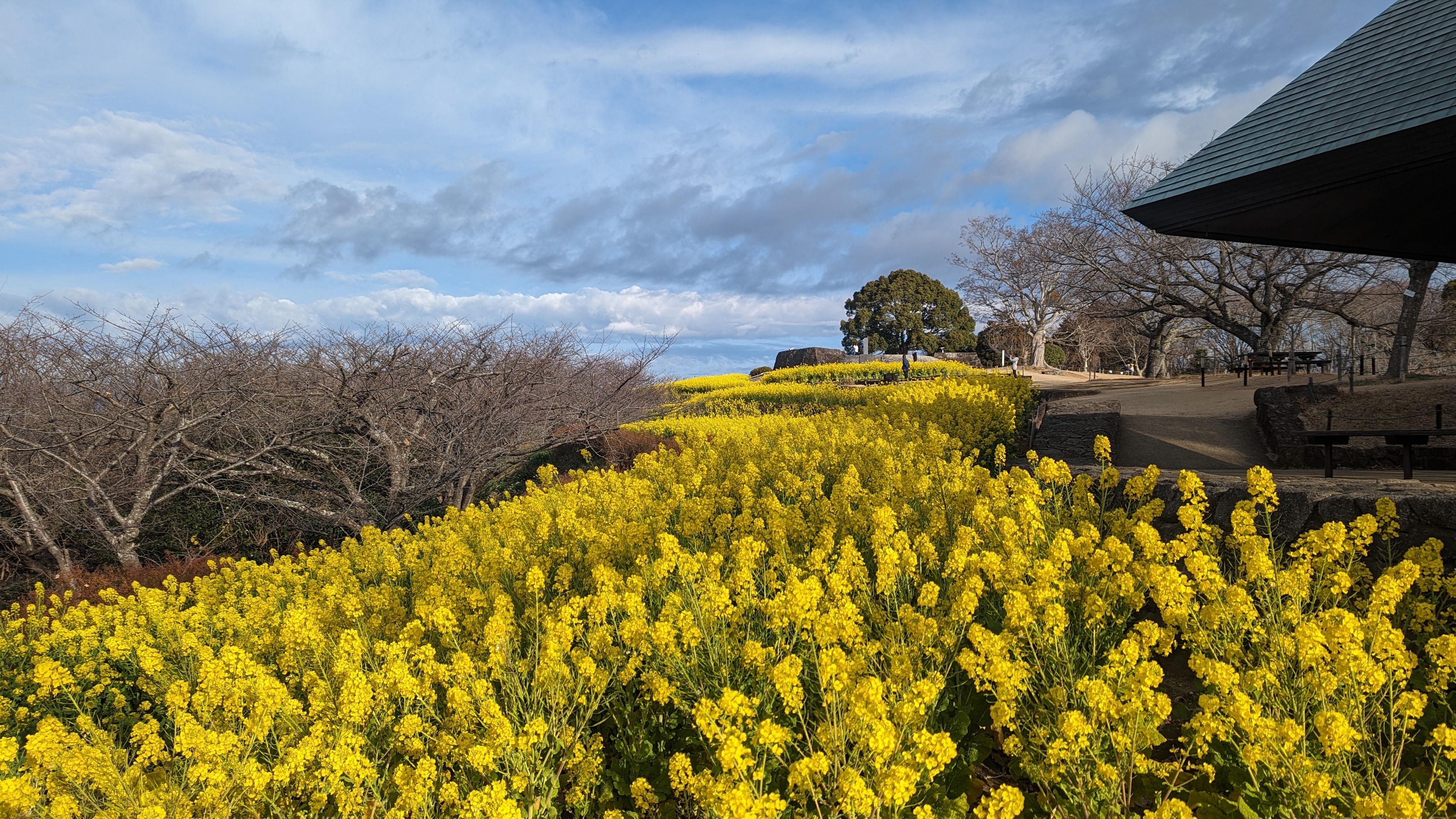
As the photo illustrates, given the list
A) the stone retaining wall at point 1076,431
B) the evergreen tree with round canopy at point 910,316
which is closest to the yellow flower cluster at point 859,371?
the stone retaining wall at point 1076,431

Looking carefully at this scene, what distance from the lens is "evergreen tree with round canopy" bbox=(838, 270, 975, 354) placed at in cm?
4888

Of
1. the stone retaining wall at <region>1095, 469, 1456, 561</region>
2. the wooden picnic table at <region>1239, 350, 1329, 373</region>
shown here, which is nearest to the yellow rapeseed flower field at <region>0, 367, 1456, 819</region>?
the stone retaining wall at <region>1095, 469, 1456, 561</region>

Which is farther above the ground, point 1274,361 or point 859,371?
point 859,371

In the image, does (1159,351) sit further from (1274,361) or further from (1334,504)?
(1334,504)

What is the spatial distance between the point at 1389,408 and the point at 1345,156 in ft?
24.8

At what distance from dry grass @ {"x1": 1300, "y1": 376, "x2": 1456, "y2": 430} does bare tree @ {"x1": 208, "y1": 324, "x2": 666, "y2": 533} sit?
11417 millimetres

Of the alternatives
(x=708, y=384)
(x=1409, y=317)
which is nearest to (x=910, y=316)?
(x=708, y=384)

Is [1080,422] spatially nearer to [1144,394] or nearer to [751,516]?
[751,516]

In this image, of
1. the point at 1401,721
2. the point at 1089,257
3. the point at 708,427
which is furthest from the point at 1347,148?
the point at 1089,257

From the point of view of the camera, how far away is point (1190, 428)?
12.1 metres

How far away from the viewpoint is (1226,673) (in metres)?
2.65

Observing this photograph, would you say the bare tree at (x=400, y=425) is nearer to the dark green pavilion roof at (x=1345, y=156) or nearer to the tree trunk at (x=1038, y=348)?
the dark green pavilion roof at (x=1345, y=156)

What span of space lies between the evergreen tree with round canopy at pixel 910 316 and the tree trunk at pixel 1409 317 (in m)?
31.3

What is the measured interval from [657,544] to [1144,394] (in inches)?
625
